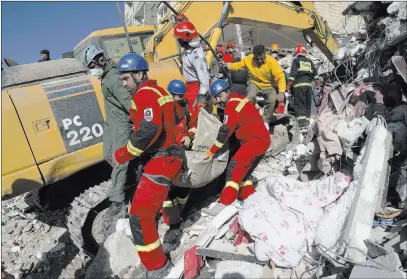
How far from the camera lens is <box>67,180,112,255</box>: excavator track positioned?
3529mm

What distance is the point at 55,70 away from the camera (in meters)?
3.60

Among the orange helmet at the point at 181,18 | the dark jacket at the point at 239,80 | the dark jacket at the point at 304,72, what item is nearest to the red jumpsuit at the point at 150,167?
the orange helmet at the point at 181,18

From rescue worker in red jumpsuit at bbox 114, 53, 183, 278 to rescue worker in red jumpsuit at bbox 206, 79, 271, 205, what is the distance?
72 centimetres

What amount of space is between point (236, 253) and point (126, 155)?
128 centimetres

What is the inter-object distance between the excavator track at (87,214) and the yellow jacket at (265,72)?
9.90 feet

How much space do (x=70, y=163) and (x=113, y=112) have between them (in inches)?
27.5

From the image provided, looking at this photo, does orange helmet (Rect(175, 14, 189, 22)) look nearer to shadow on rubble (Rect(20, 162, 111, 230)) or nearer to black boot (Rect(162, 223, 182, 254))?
shadow on rubble (Rect(20, 162, 111, 230))

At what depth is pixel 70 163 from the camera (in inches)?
132

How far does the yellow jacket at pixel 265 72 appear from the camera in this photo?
17.0ft

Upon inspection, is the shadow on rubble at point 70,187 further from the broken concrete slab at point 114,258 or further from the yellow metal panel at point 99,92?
the broken concrete slab at point 114,258

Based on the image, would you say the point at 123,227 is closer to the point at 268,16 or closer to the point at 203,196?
the point at 203,196

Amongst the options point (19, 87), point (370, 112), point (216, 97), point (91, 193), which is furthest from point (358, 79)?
point (19, 87)

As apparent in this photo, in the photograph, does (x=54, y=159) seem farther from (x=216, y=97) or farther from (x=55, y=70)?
(x=216, y=97)

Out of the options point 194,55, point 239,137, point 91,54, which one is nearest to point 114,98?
point 91,54
